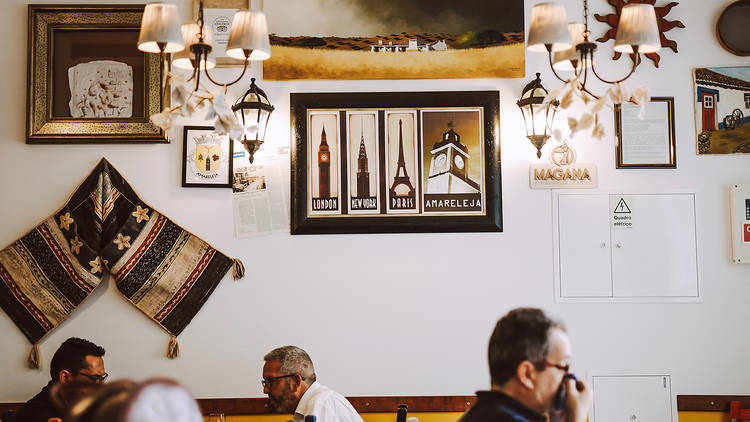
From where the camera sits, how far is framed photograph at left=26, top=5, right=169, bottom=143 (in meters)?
3.90

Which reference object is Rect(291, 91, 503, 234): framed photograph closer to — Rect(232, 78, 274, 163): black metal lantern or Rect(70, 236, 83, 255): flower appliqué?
Rect(232, 78, 274, 163): black metal lantern

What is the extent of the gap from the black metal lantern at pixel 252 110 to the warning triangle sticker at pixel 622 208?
7.23ft

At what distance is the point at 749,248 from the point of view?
12.6 feet

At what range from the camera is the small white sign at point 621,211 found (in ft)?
Answer: 12.7

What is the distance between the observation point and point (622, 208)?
3.89m

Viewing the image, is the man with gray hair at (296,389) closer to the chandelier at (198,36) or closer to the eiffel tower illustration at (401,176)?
the eiffel tower illustration at (401,176)

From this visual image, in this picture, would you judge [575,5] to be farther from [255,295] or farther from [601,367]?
[255,295]

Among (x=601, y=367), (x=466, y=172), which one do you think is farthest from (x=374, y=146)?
(x=601, y=367)

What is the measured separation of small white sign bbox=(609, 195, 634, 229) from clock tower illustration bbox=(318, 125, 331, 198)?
5.73 feet

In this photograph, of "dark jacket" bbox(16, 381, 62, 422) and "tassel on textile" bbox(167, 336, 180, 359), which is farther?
"tassel on textile" bbox(167, 336, 180, 359)

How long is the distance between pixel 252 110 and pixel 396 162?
0.93 m

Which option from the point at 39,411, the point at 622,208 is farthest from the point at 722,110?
the point at 39,411

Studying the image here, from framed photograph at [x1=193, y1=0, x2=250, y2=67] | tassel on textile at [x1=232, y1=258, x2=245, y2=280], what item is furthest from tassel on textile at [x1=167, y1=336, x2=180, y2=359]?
framed photograph at [x1=193, y1=0, x2=250, y2=67]

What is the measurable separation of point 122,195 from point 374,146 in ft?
5.19
